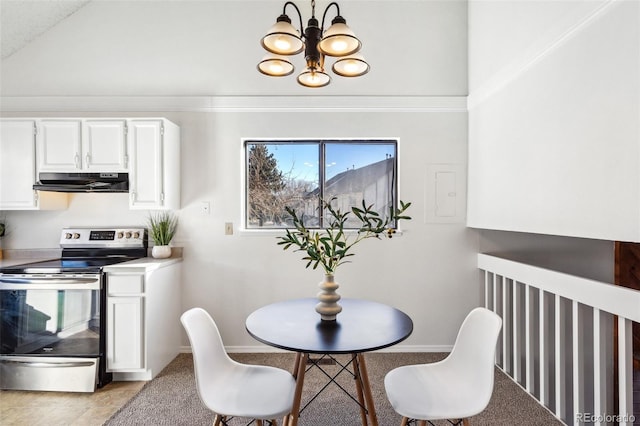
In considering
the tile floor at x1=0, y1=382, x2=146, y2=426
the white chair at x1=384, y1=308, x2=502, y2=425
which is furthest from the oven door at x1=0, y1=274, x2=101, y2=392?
the white chair at x1=384, y1=308, x2=502, y2=425

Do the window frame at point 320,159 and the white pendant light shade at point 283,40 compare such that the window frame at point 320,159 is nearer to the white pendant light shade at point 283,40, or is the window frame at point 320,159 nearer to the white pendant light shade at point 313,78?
the white pendant light shade at point 313,78

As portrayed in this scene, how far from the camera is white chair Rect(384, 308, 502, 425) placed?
145 cm

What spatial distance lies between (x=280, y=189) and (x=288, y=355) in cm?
157

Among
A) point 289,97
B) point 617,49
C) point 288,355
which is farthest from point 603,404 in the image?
point 289,97

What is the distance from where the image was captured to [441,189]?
3178mm

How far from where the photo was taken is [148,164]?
286 cm

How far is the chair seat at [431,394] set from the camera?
144cm

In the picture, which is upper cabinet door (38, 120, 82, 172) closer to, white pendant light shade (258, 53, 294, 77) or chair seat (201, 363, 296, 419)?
white pendant light shade (258, 53, 294, 77)

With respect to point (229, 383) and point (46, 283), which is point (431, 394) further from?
point (46, 283)

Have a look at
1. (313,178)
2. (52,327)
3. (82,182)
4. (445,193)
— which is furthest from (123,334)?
(445,193)

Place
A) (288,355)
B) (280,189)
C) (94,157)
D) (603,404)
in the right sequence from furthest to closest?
(280,189), (288,355), (94,157), (603,404)

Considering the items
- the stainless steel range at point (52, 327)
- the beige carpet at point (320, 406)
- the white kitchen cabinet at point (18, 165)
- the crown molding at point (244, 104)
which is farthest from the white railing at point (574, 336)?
the white kitchen cabinet at point (18, 165)

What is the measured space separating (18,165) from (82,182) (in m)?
0.57

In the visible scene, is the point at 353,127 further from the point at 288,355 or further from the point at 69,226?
the point at 69,226
